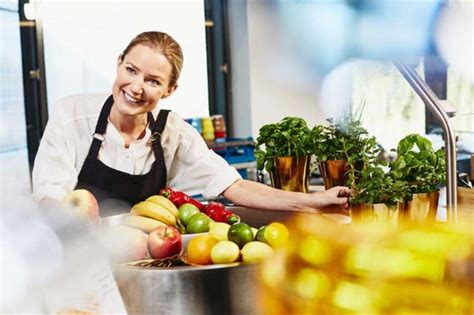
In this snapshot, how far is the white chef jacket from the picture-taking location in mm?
1730

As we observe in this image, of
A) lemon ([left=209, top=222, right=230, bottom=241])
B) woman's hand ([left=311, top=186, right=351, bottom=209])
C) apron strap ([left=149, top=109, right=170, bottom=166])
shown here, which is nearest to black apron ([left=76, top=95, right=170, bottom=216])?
apron strap ([left=149, top=109, right=170, bottom=166])

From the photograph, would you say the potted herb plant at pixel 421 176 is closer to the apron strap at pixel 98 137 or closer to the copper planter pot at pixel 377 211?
the copper planter pot at pixel 377 211

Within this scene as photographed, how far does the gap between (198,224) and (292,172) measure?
18.2 inches

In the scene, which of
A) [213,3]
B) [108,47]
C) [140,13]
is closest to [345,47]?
[140,13]

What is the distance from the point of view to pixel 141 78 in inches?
65.5

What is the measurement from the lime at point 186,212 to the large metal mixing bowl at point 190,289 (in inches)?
16.9

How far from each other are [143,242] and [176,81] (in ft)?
2.38

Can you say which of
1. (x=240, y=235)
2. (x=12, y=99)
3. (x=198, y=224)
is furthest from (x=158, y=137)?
(x=12, y=99)

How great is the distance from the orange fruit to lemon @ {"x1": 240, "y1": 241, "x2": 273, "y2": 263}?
0.16ft

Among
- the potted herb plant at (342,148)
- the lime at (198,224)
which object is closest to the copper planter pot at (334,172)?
the potted herb plant at (342,148)

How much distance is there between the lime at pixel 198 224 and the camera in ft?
4.04

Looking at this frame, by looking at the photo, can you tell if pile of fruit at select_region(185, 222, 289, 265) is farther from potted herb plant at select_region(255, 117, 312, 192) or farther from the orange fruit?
potted herb plant at select_region(255, 117, 312, 192)

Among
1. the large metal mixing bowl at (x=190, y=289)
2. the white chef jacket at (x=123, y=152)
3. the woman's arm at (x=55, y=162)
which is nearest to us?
the large metal mixing bowl at (x=190, y=289)

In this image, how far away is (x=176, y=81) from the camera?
1717 mm
